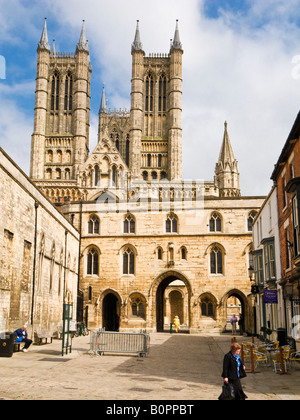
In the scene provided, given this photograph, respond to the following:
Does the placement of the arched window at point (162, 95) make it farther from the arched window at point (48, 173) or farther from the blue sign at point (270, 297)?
the blue sign at point (270, 297)

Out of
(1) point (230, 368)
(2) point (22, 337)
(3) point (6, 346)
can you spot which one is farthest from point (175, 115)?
(1) point (230, 368)

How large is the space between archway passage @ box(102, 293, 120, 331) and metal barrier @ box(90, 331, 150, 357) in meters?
18.2

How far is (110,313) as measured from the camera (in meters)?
40.2

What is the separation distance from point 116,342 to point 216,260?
18.3 metres

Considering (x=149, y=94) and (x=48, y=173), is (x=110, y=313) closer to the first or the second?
(x=48, y=173)

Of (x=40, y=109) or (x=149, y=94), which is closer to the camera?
(x=40, y=109)

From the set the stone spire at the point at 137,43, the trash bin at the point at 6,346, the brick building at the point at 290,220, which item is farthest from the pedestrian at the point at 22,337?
the stone spire at the point at 137,43

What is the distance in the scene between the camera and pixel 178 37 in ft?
287

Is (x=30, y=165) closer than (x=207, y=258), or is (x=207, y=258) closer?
(x=207, y=258)

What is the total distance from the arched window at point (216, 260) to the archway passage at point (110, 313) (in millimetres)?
8492

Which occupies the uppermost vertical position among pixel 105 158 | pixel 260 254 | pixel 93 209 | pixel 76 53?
pixel 76 53
